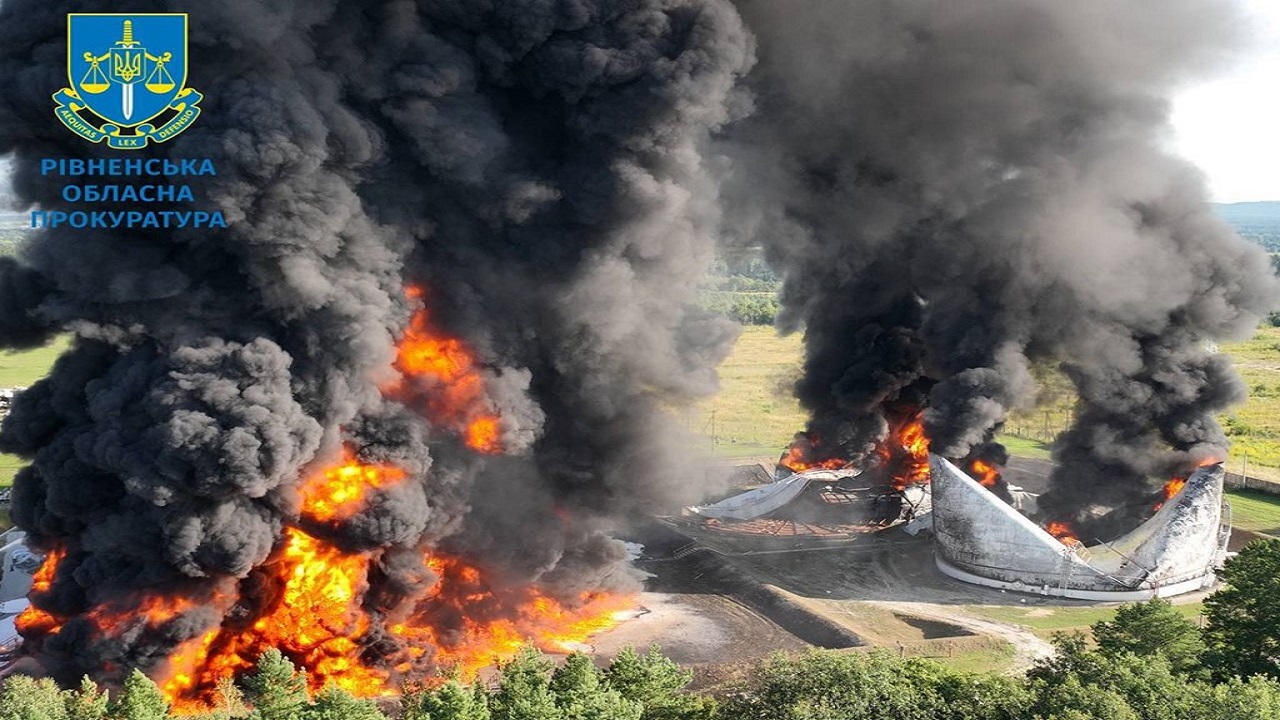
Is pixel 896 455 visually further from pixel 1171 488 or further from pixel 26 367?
pixel 26 367

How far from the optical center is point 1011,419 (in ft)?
330

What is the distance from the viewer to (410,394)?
1826 inches

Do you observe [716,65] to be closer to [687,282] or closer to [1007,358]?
[687,282]

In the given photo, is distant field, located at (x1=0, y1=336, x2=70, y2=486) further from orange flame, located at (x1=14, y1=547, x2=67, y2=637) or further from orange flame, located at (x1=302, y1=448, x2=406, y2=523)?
orange flame, located at (x1=302, y1=448, x2=406, y2=523)

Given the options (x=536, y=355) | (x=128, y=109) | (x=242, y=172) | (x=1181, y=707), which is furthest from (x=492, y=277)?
(x=1181, y=707)

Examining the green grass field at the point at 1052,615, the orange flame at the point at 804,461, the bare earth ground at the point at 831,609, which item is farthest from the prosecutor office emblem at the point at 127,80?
the orange flame at the point at 804,461

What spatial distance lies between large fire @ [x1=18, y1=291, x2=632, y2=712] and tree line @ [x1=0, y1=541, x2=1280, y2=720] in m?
3.12

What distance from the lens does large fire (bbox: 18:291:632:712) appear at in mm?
40594

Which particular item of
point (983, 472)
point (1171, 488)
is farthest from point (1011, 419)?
point (1171, 488)

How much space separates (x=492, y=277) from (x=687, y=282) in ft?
30.0

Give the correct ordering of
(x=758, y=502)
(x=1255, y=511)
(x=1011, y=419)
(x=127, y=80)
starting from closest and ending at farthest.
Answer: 1. (x=127, y=80)
2. (x=758, y=502)
3. (x=1255, y=511)
4. (x=1011, y=419)

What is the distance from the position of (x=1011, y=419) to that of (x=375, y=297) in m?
73.6

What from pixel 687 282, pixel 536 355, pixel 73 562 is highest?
pixel 687 282

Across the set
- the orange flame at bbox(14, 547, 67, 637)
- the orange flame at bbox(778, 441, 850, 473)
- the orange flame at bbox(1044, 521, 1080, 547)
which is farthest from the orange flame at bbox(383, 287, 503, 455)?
the orange flame at bbox(1044, 521, 1080, 547)
